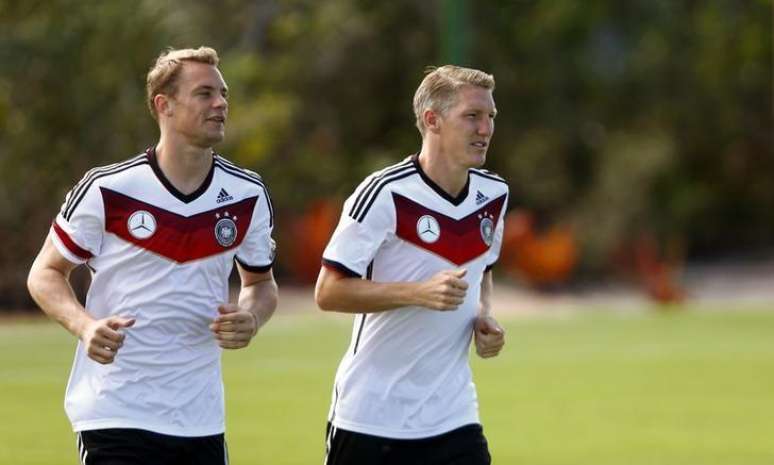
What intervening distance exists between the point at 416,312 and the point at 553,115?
2705 centimetres

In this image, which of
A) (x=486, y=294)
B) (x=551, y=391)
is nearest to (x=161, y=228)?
(x=486, y=294)

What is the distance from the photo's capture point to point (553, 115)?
3344 centimetres

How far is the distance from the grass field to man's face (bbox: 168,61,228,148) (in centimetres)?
590

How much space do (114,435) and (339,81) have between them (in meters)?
27.0

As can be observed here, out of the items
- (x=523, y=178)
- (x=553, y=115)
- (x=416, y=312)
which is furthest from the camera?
(x=553, y=115)

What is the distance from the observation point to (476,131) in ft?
21.9

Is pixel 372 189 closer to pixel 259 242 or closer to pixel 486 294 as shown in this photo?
pixel 259 242

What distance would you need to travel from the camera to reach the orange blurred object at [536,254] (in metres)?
28.9

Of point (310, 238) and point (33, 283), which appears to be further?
point (310, 238)

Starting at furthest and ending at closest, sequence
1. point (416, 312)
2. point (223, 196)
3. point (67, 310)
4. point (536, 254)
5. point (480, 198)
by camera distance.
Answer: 1. point (536, 254)
2. point (480, 198)
3. point (416, 312)
4. point (223, 196)
5. point (67, 310)

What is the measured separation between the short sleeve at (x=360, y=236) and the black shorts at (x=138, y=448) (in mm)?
880

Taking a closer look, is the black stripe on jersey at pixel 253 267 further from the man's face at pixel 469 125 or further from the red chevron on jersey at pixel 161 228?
the man's face at pixel 469 125

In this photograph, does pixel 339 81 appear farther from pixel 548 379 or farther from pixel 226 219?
pixel 226 219

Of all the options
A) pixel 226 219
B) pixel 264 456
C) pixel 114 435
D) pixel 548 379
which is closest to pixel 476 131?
pixel 226 219
